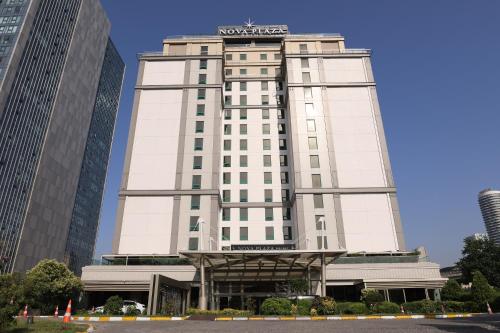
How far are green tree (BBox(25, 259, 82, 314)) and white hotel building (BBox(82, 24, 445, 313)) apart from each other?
12.0 ft

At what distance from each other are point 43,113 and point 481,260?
95.2 m

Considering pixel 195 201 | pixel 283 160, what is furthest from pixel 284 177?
pixel 195 201

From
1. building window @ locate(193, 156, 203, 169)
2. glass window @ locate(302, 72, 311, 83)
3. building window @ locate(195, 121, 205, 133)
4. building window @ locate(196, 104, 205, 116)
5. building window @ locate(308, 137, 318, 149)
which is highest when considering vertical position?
glass window @ locate(302, 72, 311, 83)

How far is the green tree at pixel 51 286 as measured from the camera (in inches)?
1309

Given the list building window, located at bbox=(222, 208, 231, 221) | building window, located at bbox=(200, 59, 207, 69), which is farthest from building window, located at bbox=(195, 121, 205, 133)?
building window, located at bbox=(222, 208, 231, 221)

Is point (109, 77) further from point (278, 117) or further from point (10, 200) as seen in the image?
point (278, 117)

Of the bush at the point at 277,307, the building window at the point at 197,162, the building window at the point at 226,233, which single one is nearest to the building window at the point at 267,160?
the building window at the point at 197,162

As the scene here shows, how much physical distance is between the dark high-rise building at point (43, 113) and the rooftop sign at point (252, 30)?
139 feet

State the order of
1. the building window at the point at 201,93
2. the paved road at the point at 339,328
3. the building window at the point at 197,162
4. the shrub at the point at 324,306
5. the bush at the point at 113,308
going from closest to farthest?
1. the paved road at the point at 339,328
2. the shrub at the point at 324,306
3. the bush at the point at 113,308
4. the building window at the point at 197,162
5. the building window at the point at 201,93

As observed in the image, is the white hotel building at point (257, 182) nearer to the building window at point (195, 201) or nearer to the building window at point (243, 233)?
the building window at point (243, 233)

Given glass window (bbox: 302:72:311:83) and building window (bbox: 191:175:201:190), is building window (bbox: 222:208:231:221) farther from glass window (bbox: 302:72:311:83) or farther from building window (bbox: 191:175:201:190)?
glass window (bbox: 302:72:311:83)

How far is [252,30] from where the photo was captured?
69.9 metres

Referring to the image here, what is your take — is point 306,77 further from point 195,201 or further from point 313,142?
point 195,201

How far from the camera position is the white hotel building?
3851 centimetres
